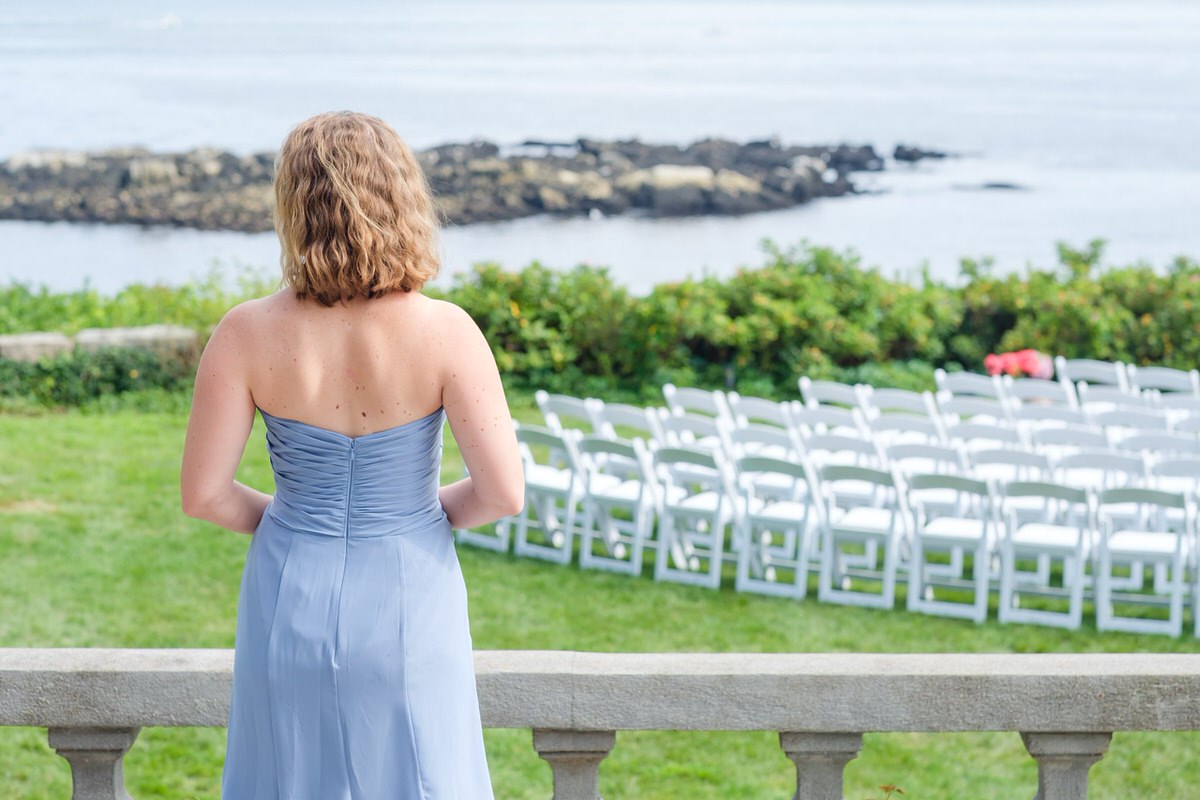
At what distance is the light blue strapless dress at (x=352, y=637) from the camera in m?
2.49

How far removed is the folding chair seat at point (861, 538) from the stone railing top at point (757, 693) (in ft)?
16.1

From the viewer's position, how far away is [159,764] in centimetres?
609

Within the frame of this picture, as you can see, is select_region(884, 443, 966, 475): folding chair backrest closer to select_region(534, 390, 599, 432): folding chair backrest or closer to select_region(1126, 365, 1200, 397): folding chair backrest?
select_region(534, 390, 599, 432): folding chair backrest

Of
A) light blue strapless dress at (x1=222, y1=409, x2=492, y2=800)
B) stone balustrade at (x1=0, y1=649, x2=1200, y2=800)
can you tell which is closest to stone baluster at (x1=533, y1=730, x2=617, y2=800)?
stone balustrade at (x1=0, y1=649, x2=1200, y2=800)

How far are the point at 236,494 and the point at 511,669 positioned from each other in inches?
26.5

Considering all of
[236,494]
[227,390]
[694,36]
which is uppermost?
[694,36]

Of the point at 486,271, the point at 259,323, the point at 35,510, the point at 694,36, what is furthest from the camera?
the point at 694,36

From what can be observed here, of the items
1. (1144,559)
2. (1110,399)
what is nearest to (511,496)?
(1144,559)

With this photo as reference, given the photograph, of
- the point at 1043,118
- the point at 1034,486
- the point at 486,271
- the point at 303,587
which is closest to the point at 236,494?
the point at 303,587

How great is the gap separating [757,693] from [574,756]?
0.41 m

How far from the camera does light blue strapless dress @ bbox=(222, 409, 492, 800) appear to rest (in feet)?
8.16

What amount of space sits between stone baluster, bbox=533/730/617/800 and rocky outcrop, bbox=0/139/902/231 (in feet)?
126

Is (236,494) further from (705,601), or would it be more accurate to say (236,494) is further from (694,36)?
(694,36)

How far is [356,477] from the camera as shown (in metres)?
2.47
